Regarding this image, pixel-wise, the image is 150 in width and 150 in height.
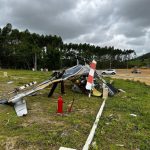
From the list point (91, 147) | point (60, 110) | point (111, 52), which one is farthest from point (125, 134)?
point (111, 52)

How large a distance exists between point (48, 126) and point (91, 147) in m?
1.79

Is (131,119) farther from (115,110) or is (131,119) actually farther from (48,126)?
(48,126)

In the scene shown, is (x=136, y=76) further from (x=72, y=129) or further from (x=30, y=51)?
(x=72, y=129)

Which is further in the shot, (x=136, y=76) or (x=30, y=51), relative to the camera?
(x=30, y=51)

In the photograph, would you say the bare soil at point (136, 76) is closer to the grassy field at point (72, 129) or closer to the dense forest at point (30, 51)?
the dense forest at point (30, 51)

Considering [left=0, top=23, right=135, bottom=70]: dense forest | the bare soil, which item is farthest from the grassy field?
[left=0, top=23, right=135, bottom=70]: dense forest

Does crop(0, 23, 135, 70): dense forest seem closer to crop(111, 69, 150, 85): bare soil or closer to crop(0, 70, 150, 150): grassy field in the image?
crop(111, 69, 150, 85): bare soil

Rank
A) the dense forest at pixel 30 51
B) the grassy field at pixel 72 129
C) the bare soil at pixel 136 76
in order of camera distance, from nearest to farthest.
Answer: the grassy field at pixel 72 129, the bare soil at pixel 136 76, the dense forest at pixel 30 51

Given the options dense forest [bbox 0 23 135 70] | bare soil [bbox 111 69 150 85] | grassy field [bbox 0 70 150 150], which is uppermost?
dense forest [bbox 0 23 135 70]

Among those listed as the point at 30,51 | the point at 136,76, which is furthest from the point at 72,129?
the point at 30,51

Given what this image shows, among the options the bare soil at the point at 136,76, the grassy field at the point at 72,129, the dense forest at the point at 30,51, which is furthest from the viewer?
the dense forest at the point at 30,51

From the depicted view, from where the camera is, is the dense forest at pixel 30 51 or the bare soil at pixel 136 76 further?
the dense forest at pixel 30 51

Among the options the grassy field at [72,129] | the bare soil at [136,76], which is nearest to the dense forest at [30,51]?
the bare soil at [136,76]

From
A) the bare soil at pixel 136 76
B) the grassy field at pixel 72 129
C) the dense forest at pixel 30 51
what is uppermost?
the dense forest at pixel 30 51
